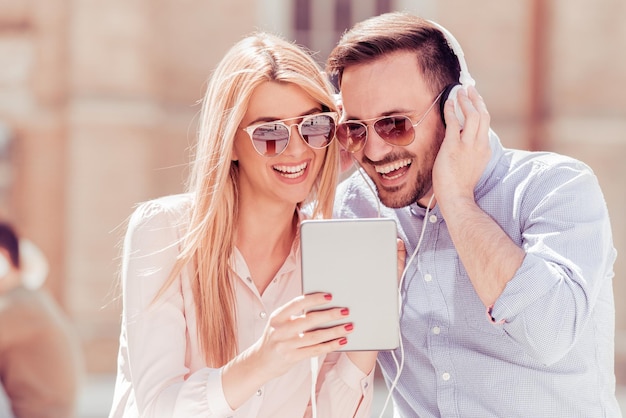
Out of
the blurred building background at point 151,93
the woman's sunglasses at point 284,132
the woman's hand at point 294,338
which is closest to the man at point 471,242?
the woman's sunglasses at point 284,132

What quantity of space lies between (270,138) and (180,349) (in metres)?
0.67

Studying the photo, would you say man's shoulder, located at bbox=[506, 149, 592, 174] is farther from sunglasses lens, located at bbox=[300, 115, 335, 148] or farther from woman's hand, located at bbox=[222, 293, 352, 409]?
woman's hand, located at bbox=[222, 293, 352, 409]

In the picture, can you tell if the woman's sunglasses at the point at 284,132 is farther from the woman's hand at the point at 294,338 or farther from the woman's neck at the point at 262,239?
the woman's hand at the point at 294,338

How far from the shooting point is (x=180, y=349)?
9.36ft

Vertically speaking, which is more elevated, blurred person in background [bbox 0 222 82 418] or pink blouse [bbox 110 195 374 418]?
pink blouse [bbox 110 195 374 418]

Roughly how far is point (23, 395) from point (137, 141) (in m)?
7.63

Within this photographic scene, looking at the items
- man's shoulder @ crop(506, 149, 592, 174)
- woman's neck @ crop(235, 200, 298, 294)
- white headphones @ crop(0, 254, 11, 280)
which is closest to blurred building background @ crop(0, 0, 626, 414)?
white headphones @ crop(0, 254, 11, 280)

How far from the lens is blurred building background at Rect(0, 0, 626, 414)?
13227 millimetres

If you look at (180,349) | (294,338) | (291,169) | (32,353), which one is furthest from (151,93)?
(294,338)

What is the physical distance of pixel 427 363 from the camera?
297 cm

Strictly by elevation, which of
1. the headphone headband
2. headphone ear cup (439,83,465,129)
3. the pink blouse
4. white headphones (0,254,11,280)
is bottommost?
white headphones (0,254,11,280)

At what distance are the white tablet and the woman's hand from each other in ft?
0.13

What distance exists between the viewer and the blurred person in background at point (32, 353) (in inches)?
245

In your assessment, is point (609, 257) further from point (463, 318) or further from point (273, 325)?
point (273, 325)
